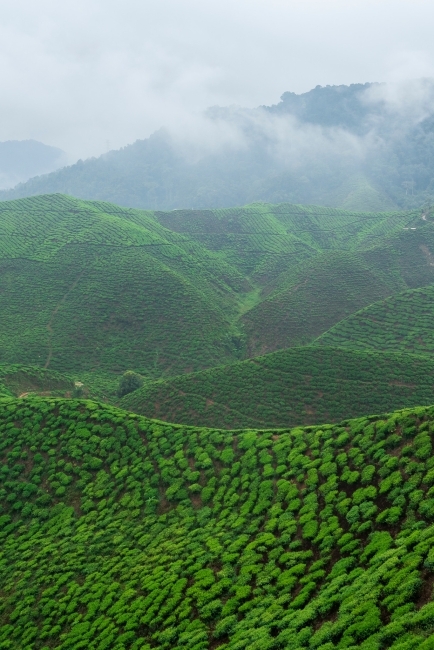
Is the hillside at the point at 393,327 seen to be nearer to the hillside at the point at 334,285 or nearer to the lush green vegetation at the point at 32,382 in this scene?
the hillside at the point at 334,285

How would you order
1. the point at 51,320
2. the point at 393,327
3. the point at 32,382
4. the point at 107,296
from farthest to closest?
the point at 107,296, the point at 51,320, the point at 393,327, the point at 32,382

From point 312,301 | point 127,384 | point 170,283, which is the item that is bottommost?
point 127,384

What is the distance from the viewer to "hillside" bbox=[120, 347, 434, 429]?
49.6 m

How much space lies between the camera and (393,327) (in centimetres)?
7094

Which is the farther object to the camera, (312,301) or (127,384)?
(312,301)

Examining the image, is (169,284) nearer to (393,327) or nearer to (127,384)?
(127,384)

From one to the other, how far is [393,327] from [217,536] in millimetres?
52567

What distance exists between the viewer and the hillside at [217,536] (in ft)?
58.0

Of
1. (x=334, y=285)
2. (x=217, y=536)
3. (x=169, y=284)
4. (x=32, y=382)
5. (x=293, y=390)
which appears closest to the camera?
(x=217, y=536)

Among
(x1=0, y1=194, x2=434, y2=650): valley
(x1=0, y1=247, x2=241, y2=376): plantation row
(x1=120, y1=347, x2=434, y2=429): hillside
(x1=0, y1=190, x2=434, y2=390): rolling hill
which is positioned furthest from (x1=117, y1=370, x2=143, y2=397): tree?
(x1=0, y1=247, x2=241, y2=376): plantation row

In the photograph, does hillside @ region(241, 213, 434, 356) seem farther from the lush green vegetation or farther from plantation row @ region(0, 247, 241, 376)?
the lush green vegetation


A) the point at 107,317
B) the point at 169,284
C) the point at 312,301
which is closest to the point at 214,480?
the point at 107,317

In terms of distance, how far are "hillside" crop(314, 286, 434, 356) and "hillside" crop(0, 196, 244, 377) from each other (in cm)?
1761

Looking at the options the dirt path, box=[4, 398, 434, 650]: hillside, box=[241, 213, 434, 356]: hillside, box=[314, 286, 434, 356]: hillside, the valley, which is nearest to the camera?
box=[4, 398, 434, 650]: hillside
